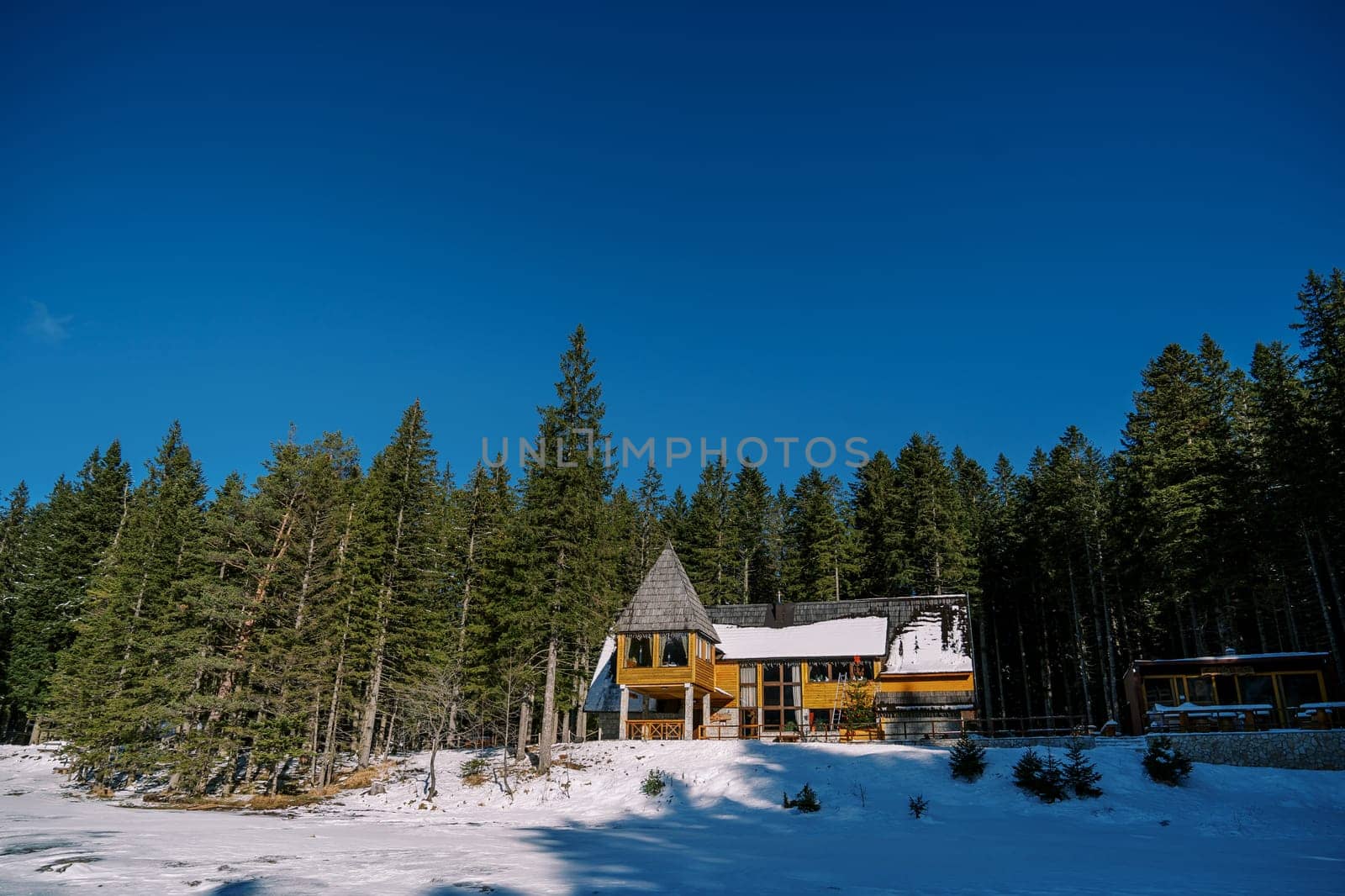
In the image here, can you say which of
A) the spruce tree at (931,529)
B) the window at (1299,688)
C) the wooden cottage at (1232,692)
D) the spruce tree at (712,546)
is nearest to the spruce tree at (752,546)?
the spruce tree at (712,546)

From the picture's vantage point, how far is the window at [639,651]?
33.2 metres

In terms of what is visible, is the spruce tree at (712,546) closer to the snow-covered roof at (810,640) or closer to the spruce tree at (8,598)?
the snow-covered roof at (810,640)

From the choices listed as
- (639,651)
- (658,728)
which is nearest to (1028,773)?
(658,728)

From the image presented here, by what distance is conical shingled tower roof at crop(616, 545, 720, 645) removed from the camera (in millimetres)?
33281

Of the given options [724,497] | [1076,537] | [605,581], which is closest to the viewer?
[605,581]

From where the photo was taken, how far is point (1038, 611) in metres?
49.9

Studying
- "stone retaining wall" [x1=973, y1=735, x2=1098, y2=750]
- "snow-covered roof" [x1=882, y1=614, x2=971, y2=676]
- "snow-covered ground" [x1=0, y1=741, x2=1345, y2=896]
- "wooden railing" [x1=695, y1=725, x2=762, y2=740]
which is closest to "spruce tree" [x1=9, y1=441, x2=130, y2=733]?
"snow-covered ground" [x1=0, y1=741, x2=1345, y2=896]

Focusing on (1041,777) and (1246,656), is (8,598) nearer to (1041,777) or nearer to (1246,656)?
(1041,777)

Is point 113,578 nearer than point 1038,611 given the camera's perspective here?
Yes

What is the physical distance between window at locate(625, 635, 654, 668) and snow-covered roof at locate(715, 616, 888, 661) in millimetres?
5563

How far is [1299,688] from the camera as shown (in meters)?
26.9

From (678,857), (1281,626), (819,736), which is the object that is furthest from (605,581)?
(1281,626)

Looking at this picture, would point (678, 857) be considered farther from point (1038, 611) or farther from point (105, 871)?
point (1038, 611)

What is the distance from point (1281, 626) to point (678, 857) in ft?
143
